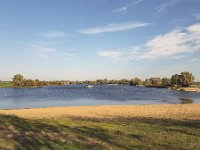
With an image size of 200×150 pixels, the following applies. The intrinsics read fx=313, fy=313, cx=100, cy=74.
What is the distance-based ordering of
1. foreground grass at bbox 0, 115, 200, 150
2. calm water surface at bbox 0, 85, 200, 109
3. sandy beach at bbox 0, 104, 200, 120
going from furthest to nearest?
1. calm water surface at bbox 0, 85, 200, 109
2. sandy beach at bbox 0, 104, 200, 120
3. foreground grass at bbox 0, 115, 200, 150

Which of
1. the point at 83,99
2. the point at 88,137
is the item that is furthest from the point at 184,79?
the point at 88,137

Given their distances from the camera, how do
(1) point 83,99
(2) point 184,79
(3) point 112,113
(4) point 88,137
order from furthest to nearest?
(2) point 184,79, (1) point 83,99, (3) point 112,113, (4) point 88,137

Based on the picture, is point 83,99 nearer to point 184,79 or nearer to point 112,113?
point 112,113

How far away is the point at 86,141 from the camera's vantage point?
1531 cm

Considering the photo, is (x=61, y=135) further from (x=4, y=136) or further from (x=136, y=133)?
(x=136, y=133)

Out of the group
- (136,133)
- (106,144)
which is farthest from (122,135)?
(106,144)

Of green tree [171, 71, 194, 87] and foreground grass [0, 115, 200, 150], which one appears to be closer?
foreground grass [0, 115, 200, 150]

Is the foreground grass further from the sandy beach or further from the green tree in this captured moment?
the green tree

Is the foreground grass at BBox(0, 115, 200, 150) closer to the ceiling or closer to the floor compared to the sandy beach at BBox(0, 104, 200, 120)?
closer to the ceiling

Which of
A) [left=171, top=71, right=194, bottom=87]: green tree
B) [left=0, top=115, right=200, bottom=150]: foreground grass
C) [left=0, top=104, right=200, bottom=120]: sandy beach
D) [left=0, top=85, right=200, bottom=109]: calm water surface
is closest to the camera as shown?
[left=0, top=115, right=200, bottom=150]: foreground grass

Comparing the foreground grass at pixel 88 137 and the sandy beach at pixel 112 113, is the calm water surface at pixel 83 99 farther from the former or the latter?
the foreground grass at pixel 88 137

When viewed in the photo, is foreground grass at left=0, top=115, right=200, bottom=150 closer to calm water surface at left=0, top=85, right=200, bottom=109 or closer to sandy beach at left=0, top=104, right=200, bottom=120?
sandy beach at left=0, top=104, right=200, bottom=120

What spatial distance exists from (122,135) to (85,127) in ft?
11.0

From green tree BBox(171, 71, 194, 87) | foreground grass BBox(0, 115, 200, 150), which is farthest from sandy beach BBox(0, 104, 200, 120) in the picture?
green tree BBox(171, 71, 194, 87)
